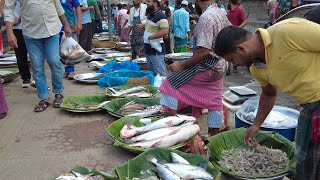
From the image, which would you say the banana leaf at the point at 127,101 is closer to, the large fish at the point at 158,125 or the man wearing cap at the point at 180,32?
Answer: the large fish at the point at 158,125

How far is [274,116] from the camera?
13.2ft

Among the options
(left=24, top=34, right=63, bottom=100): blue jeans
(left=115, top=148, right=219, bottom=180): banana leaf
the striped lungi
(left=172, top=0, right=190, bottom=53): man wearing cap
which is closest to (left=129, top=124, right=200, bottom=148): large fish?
(left=115, top=148, right=219, bottom=180): banana leaf

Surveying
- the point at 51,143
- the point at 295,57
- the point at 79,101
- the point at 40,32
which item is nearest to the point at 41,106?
the point at 79,101

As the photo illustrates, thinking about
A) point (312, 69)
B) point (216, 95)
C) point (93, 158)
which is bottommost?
point (93, 158)

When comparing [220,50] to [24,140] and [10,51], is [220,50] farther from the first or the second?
[10,51]

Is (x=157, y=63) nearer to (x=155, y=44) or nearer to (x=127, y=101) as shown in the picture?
(x=155, y=44)

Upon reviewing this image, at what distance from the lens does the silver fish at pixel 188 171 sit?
282cm

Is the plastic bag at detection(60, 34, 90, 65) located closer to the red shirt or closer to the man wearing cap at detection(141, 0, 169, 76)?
the man wearing cap at detection(141, 0, 169, 76)

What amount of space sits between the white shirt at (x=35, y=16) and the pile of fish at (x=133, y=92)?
141cm

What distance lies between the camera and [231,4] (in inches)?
335

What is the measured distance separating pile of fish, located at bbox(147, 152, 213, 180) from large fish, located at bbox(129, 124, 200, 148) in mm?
473

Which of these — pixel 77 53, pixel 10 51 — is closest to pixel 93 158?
pixel 77 53

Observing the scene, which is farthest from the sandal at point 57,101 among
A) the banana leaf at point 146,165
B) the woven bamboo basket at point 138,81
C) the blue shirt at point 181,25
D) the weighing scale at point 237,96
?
the blue shirt at point 181,25

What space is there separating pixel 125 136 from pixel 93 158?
45 centimetres
